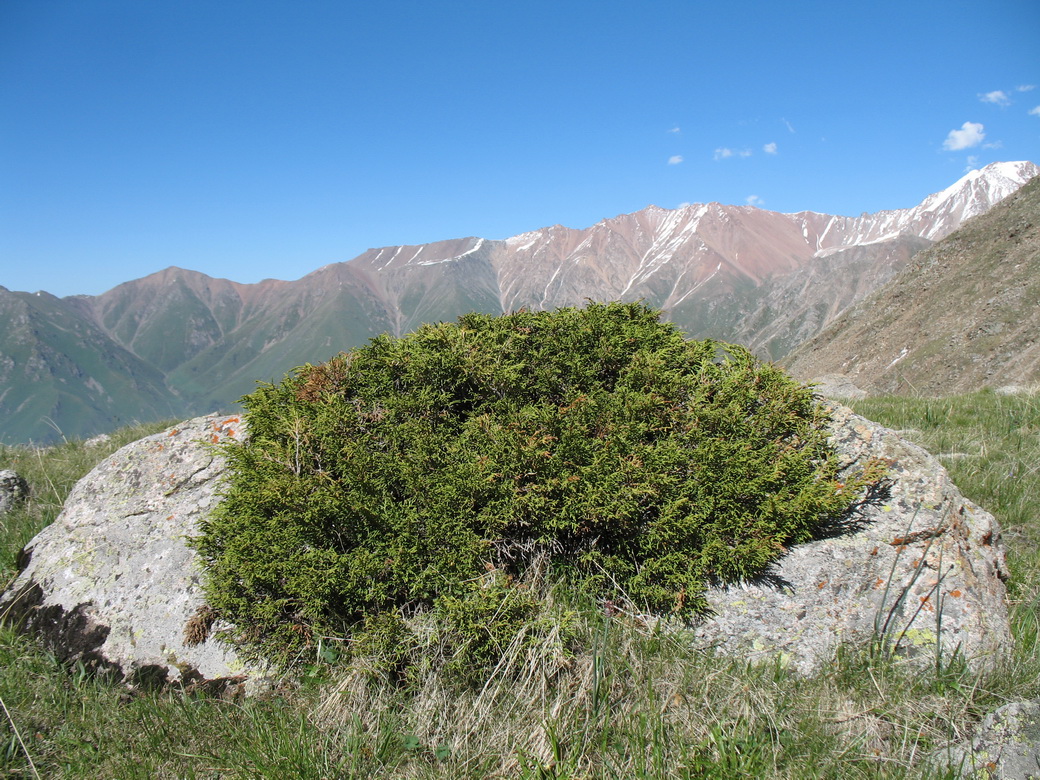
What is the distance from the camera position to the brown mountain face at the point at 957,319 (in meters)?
38.9

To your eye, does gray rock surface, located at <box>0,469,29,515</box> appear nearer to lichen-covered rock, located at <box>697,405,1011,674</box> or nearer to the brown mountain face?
lichen-covered rock, located at <box>697,405,1011,674</box>

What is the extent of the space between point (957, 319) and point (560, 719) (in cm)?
5455

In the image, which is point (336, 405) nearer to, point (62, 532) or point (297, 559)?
point (297, 559)

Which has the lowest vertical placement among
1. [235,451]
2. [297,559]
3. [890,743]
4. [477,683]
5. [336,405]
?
[890,743]

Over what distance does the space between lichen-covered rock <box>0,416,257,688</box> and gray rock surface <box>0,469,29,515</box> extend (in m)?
1.75

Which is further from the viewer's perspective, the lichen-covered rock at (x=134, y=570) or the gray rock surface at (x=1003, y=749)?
the lichen-covered rock at (x=134, y=570)

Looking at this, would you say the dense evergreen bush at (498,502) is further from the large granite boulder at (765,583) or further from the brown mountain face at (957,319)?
the brown mountain face at (957,319)

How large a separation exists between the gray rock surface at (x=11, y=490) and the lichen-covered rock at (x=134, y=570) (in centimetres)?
175

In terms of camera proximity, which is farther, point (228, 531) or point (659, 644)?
point (228, 531)

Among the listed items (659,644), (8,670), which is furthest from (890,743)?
(8,670)

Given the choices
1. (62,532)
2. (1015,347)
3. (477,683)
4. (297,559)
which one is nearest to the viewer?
(477,683)

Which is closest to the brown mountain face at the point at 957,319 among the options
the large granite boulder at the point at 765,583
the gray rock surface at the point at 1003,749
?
the large granite boulder at the point at 765,583

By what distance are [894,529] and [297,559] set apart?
4.17 m

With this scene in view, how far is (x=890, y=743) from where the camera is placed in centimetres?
288
